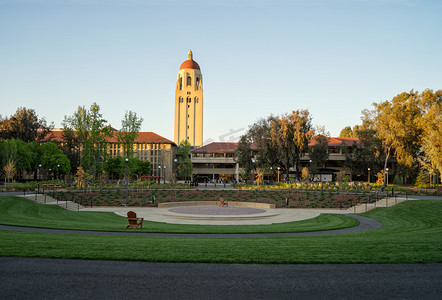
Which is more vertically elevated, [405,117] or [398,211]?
[405,117]

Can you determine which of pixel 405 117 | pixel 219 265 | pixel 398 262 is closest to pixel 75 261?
pixel 219 265

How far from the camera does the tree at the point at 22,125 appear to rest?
6775cm

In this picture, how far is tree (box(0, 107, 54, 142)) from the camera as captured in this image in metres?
67.8

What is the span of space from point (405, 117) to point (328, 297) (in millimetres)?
61802

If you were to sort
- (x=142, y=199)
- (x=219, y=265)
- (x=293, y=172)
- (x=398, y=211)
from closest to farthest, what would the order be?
1. (x=219, y=265)
2. (x=398, y=211)
3. (x=142, y=199)
4. (x=293, y=172)

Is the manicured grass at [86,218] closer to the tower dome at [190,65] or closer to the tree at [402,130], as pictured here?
Result: the tree at [402,130]

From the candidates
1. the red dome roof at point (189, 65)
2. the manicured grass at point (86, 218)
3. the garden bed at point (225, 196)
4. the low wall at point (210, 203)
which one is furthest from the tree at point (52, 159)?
the red dome roof at point (189, 65)

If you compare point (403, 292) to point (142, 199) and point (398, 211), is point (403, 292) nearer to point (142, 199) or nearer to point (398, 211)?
point (398, 211)

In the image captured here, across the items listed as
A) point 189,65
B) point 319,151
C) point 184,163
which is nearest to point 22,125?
point 184,163

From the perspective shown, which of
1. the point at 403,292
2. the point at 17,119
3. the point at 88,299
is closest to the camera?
the point at 88,299

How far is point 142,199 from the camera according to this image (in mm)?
33125

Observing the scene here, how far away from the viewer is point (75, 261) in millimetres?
7684

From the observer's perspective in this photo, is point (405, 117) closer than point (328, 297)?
No

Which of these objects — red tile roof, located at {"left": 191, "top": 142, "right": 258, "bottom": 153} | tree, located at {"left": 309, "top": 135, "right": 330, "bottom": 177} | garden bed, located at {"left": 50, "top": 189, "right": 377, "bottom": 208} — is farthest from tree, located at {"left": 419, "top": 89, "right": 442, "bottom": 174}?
red tile roof, located at {"left": 191, "top": 142, "right": 258, "bottom": 153}
